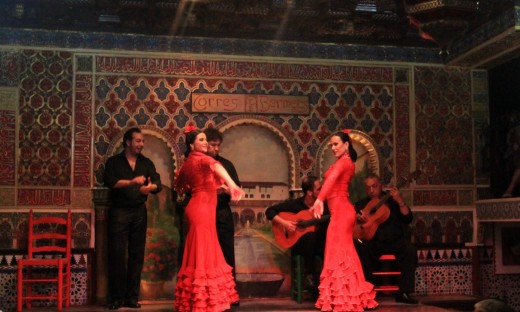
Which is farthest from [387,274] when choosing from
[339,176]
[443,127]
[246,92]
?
[246,92]

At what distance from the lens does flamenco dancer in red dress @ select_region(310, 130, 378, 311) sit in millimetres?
7445

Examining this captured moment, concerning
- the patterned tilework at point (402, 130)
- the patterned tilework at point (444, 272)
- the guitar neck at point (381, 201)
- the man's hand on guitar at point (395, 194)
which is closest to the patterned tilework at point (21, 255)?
the guitar neck at point (381, 201)

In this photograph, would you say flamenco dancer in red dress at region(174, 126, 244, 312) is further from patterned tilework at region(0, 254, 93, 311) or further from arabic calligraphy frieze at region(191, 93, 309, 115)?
arabic calligraphy frieze at region(191, 93, 309, 115)

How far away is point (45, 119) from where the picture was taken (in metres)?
9.23

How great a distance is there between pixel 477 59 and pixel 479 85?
594 mm

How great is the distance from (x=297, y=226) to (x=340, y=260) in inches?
38.8

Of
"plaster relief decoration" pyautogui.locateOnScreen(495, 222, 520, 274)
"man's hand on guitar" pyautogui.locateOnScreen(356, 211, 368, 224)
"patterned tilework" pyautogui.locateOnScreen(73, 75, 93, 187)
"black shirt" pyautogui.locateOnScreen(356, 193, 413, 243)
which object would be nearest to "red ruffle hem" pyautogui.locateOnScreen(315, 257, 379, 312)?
"man's hand on guitar" pyautogui.locateOnScreen(356, 211, 368, 224)

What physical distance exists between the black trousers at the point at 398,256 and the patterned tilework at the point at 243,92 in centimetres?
154

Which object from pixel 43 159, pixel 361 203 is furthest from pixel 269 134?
pixel 43 159

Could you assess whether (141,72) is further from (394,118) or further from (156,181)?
(394,118)

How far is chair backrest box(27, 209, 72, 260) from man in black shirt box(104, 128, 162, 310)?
70 centimetres

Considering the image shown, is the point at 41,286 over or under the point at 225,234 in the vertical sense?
under

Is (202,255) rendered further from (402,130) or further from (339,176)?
(402,130)

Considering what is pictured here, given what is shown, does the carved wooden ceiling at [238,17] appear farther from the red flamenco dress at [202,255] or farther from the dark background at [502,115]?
the red flamenco dress at [202,255]
